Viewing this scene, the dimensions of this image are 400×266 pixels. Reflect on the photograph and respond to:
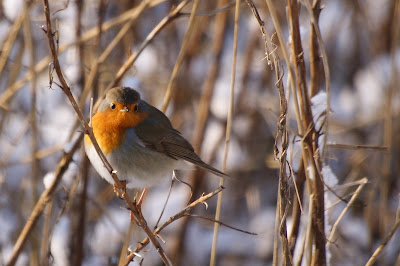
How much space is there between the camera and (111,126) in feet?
6.87

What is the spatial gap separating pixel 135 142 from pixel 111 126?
0.42 feet

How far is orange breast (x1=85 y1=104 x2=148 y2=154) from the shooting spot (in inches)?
81.4

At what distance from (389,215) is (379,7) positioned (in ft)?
6.42

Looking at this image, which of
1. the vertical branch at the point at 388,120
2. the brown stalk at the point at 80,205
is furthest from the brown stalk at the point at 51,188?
the vertical branch at the point at 388,120

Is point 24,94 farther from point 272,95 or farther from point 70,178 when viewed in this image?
point 272,95

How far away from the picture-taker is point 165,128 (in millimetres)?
2293

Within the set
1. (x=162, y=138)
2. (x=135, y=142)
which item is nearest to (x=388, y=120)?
(x=162, y=138)

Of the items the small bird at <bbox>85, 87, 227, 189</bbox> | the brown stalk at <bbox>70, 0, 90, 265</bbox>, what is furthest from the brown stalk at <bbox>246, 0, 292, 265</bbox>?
the brown stalk at <bbox>70, 0, 90, 265</bbox>

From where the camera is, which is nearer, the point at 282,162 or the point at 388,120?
the point at 282,162

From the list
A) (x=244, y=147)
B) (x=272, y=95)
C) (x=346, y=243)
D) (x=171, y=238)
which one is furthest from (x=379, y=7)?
(x=171, y=238)

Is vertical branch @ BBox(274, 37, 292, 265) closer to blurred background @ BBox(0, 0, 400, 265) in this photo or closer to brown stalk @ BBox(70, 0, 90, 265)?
brown stalk @ BBox(70, 0, 90, 265)

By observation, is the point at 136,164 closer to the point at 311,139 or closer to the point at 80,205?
the point at 311,139

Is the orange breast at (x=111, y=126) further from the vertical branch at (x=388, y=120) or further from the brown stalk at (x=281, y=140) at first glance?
the vertical branch at (x=388, y=120)

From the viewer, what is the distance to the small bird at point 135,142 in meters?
2.07
